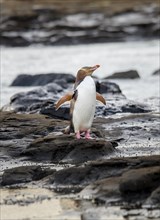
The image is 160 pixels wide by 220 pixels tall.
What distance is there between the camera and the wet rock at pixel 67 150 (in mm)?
9414

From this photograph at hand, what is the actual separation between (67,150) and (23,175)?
122 centimetres

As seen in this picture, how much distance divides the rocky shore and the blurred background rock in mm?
20907

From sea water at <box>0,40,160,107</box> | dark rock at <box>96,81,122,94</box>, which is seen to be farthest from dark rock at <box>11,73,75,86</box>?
dark rock at <box>96,81,122,94</box>

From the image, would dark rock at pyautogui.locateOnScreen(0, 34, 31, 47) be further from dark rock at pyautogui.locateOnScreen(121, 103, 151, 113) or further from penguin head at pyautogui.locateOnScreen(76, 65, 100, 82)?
penguin head at pyautogui.locateOnScreen(76, 65, 100, 82)

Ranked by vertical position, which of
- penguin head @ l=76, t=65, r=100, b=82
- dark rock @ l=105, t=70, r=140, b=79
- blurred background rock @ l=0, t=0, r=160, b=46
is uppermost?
penguin head @ l=76, t=65, r=100, b=82

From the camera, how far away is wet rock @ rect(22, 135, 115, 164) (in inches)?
371

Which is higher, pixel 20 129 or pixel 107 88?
pixel 20 129

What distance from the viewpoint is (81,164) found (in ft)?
30.0

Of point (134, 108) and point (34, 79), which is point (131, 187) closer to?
point (134, 108)

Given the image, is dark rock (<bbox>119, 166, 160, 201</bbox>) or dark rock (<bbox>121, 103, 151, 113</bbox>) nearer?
dark rock (<bbox>119, 166, 160, 201</bbox>)

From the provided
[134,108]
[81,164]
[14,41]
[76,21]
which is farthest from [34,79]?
[76,21]

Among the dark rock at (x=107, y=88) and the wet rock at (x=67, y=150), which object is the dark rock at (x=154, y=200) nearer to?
the wet rock at (x=67, y=150)

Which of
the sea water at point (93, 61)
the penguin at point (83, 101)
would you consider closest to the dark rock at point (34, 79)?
the sea water at point (93, 61)

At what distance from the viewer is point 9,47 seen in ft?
112
